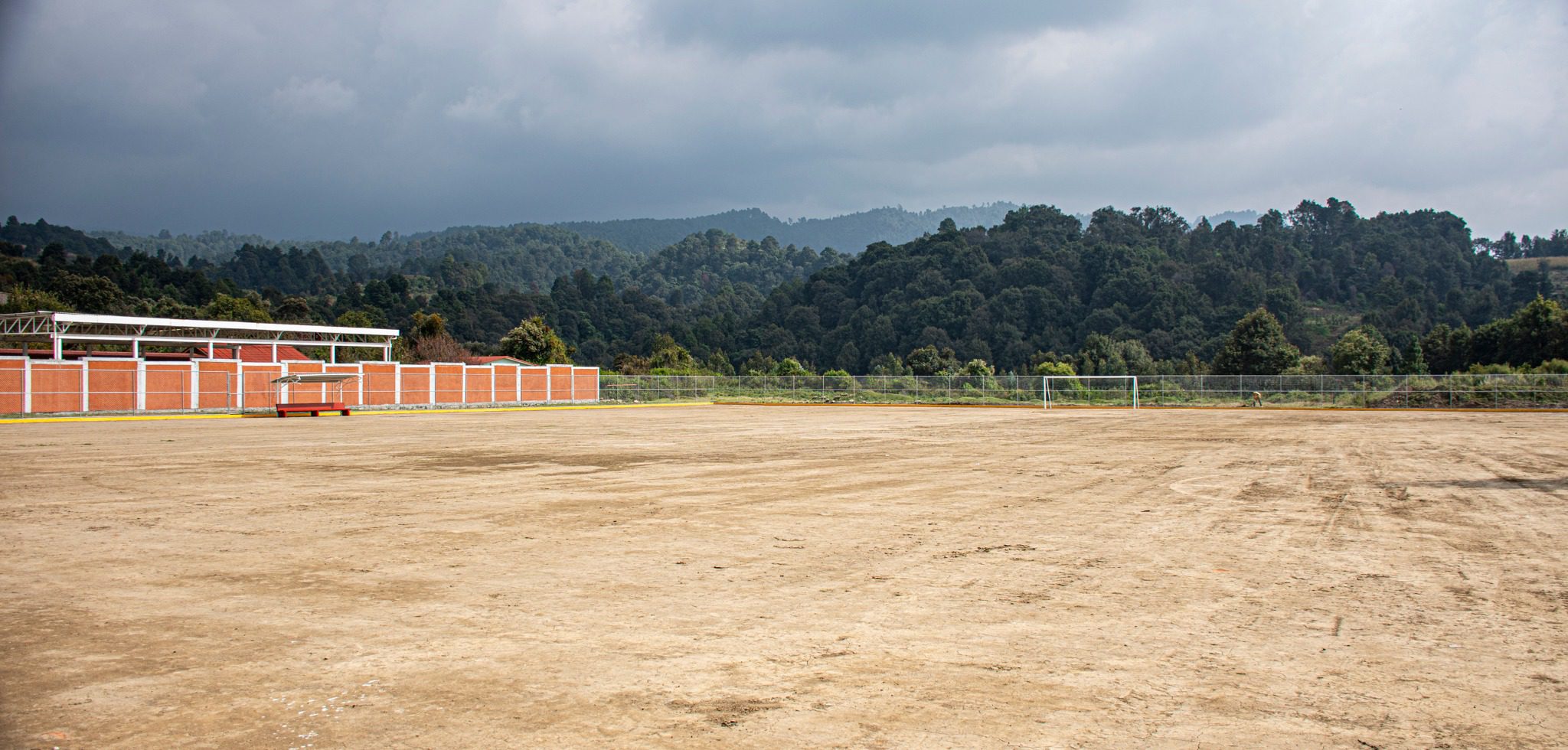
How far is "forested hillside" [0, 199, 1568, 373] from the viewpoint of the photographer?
381 feet

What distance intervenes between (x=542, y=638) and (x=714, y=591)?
5.64 ft

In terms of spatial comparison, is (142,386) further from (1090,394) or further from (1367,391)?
(1367,391)

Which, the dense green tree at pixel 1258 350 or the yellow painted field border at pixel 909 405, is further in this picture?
the dense green tree at pixel 1258 350

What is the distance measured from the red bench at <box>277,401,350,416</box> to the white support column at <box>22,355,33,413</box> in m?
9.00

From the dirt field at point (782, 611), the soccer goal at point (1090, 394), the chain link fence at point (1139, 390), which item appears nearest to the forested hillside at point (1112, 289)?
the chain link fence at point (1139, 390)

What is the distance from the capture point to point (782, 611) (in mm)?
7230

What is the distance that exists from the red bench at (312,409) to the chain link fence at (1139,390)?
24.6m

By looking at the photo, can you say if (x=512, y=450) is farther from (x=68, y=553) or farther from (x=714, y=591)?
(x=714, y=591)

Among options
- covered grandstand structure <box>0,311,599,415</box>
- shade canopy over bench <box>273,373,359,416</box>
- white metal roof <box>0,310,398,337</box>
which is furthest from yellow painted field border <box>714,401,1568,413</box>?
white metal roof <box>0,310,398,337</box>

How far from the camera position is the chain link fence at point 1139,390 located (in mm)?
53250

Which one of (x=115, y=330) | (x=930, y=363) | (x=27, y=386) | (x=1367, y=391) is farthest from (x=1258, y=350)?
(x=27, y=386)

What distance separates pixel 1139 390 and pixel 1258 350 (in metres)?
37.0

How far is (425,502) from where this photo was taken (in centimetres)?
1324

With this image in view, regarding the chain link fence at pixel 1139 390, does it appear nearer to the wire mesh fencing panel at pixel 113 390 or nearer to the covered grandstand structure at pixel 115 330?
the covered grandstand structure at pixel 115 330
